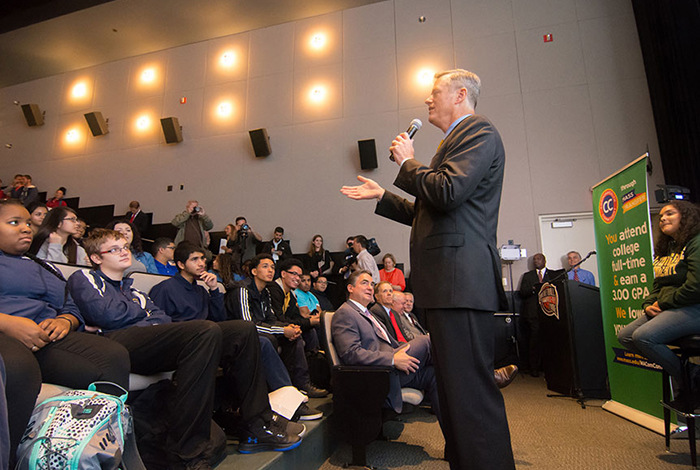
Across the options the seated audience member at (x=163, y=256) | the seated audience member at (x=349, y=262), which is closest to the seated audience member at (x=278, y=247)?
the seated audience member at (x=349, y=262)

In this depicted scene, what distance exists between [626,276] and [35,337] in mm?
3421

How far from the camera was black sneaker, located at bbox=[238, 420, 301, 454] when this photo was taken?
5.84 feet

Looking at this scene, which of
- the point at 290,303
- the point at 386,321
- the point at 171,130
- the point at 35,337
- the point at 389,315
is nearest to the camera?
the point at 35,337

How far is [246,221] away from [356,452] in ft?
17.8

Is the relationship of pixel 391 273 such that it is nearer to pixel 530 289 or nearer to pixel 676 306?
pixel 530 289

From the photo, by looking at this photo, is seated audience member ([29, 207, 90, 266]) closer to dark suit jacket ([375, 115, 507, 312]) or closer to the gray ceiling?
dark suit jacket ([375, 115, 507, 312])

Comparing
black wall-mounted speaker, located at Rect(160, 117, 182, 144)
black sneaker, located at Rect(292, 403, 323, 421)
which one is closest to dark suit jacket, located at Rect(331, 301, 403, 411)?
black sneaker, located at Rect(292, 403, 323, 421)

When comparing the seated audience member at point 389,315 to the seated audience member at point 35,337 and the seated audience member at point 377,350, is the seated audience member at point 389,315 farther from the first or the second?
the seated audience member at point 35,337

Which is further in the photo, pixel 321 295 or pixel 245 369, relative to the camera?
pixel 321 295

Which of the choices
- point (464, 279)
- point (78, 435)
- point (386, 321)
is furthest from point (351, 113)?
point (78, 435)

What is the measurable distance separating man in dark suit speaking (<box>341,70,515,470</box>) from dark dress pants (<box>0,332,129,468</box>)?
3.45ft

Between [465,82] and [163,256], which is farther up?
[465,82]

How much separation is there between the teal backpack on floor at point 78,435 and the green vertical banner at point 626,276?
300 centimetres

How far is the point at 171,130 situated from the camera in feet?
25.5
